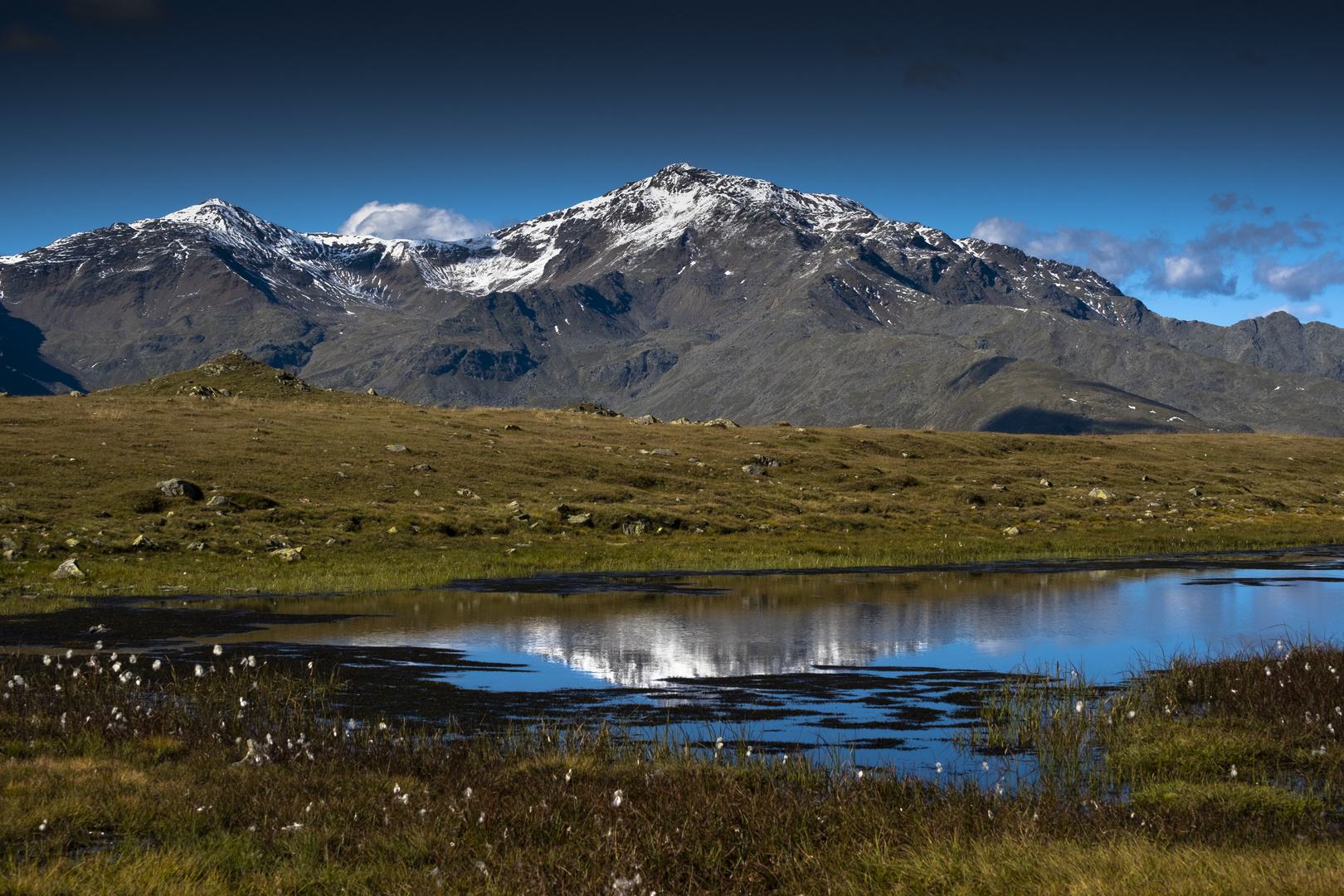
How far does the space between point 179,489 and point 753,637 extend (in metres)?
33.7

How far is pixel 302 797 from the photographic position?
1312 cm

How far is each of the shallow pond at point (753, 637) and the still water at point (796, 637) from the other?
4.0 inches

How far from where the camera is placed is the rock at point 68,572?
38656mm

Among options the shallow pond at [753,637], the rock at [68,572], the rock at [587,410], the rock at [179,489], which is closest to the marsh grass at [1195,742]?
the shallow pond at [753,637]

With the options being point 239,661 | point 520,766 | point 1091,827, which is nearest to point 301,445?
point 239,661

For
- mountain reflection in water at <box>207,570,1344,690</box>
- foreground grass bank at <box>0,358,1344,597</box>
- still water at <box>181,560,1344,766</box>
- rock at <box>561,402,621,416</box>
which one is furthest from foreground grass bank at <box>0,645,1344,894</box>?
rock at <box>561,402,621,416</box>

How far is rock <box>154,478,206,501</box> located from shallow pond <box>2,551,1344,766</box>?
54.9 feet

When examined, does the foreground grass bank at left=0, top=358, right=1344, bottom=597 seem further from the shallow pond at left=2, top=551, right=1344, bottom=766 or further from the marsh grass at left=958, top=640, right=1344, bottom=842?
the marsh grass at left=958, top=640, right=1344, bottom=842

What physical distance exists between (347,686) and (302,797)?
9.48 metres

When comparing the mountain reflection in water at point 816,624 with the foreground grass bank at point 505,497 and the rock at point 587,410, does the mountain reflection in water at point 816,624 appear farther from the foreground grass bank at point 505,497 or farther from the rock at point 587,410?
the rock at point 587,410

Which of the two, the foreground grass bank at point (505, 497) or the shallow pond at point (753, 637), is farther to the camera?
the foreground grass bank at point (505, 497)

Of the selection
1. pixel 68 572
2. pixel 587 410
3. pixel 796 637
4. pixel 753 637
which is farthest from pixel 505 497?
pixel 587 410

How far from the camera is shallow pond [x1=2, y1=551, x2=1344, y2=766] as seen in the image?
68.5ft

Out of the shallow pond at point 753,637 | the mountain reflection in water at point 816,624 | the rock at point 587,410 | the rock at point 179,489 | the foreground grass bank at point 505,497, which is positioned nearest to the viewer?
the shallow pond at point 753,637
